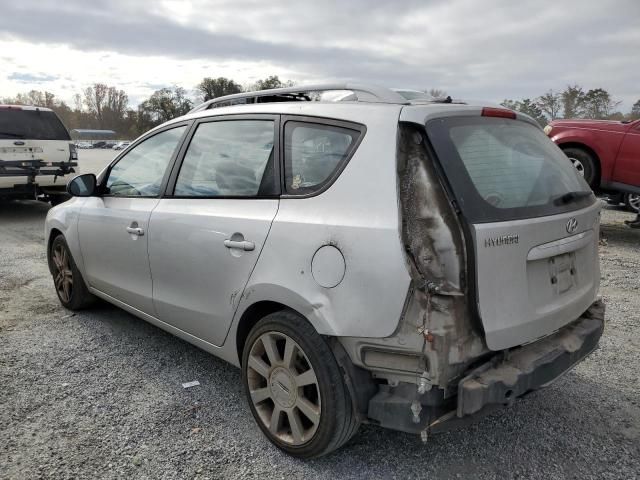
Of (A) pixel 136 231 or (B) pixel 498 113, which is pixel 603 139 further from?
(A) pixel 136 231

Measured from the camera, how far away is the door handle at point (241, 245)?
8.55ft

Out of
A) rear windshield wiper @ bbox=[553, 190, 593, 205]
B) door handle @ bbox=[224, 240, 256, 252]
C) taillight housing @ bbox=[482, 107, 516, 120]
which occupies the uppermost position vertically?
taillight housing @ bbox=[482, 107, 516, 120]

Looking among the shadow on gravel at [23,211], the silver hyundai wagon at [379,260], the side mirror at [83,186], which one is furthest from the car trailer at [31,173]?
the silver hyundai wagon at [379,260]

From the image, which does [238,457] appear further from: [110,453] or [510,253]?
[510,253]

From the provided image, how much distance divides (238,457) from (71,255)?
272 cm

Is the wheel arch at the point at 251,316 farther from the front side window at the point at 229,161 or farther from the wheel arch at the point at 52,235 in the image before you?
the wheel arch at the point at 52,235

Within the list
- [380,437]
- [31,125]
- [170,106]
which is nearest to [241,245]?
[380,437]

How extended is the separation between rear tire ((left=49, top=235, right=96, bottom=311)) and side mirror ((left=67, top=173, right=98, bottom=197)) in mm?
678

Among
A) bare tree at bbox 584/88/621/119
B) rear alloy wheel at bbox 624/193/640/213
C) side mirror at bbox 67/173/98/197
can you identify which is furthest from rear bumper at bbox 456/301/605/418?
bare tree at bbox 584/88/621/119

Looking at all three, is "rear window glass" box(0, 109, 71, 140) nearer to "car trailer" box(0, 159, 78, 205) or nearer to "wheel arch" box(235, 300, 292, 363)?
"car trailer" box(0, 159, 78, 205)

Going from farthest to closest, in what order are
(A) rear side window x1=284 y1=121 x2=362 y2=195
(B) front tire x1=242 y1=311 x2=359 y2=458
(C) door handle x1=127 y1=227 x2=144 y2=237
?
1. (C) door handle x1=127 y1=227 x2=144 y2=237
2. (A) rear side window x1=284 y1=121 x2=362 y2=195
3. (B) front tire x1=242 y1=311 x2=359 y2=458

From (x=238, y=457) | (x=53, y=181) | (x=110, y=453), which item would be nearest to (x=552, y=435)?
(x=238, y=457)

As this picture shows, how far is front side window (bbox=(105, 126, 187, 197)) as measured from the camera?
11.4ft

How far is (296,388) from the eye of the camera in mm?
2447
